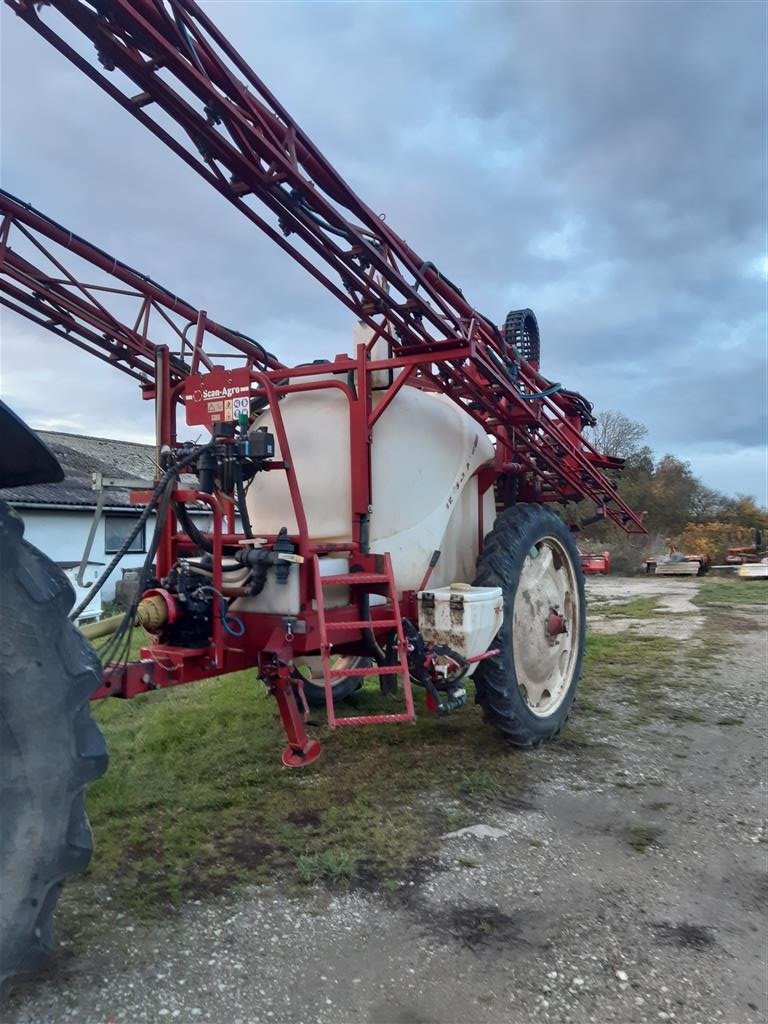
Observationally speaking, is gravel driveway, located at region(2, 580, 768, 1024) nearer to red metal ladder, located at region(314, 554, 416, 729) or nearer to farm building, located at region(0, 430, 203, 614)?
red metal ladder, located at region(314, 554, 416, 729)

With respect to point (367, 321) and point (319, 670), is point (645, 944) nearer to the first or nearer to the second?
point (319, 670)

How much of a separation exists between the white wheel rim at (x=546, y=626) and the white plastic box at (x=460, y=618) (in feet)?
1.51

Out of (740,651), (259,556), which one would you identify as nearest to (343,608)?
(259,556)

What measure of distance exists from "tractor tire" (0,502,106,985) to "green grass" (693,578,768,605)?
15.5m

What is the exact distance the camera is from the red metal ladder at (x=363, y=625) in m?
3.92

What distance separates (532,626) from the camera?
18.5ft

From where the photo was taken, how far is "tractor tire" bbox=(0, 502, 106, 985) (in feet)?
7.02

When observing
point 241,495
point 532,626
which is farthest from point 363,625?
point 532,626

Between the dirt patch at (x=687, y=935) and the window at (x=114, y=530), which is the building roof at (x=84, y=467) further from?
the dirt patch at (x=687, y=935)

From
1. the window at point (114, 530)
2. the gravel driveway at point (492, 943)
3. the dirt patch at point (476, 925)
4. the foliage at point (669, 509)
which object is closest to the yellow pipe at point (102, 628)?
the gravel driveway at point (492, 943)

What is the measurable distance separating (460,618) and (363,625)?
0.70 m

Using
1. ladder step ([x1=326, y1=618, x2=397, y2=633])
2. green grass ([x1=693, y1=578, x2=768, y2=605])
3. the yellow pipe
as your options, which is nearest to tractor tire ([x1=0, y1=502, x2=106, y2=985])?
the yellow pipe

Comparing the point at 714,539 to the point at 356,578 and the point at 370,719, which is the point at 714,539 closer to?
the point at 356,578

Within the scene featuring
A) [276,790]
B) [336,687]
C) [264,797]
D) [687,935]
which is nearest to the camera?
[687,935]
